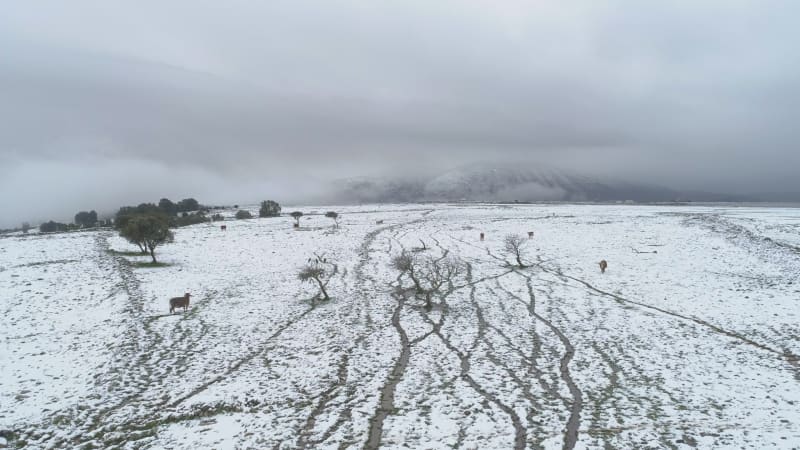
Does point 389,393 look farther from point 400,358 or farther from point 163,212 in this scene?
point 163,212

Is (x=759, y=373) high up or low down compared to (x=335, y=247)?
down

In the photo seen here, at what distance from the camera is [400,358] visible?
1867 cm

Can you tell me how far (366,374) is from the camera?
16.9 meters

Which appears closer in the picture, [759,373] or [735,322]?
[759,373]

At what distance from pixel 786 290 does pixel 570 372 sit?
2507 centimetres

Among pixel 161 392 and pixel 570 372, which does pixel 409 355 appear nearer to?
pixel 570 372

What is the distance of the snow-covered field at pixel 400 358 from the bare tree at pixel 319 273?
1.21m

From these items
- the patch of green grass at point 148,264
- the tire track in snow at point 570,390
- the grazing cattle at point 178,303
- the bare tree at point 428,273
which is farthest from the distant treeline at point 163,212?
the tire track in snow at point 570,390

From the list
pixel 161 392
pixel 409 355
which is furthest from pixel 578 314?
pixel 161 392

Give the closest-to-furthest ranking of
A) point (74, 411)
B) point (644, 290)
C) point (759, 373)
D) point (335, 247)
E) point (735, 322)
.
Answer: point (74, 411) → point (759, 373) → point (735, 322) → point (644, 290) → point (335, 247)

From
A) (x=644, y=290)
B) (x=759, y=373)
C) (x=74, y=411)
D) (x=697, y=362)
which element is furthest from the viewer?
(x=644, y=290)

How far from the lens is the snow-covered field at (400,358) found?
41.3 ft

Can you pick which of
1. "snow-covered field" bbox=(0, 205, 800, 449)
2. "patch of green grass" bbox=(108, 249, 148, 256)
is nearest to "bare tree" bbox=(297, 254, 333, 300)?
"snow-covered field" bbox=(0, 205, 800, 449)

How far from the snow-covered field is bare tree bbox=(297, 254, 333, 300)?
1211 millimetres
